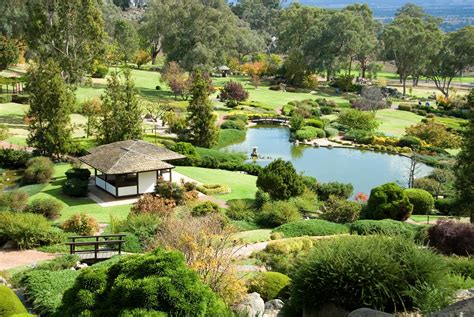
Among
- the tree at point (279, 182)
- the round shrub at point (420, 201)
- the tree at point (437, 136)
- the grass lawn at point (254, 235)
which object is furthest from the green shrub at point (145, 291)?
the tree at point (437, 136)

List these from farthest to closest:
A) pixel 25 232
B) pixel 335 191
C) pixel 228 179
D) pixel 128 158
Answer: pixel 228 179
pixel 335 191
pixel 128 158
pixel 25 232

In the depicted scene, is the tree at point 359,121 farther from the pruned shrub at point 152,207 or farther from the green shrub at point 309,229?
the pruned shrub at point 152,207

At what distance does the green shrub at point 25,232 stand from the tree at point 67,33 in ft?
97.1

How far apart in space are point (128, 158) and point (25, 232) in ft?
31.8

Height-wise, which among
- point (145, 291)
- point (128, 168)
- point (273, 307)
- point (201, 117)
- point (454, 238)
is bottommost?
point (454, 238)

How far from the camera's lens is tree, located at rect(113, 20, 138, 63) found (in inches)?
3406

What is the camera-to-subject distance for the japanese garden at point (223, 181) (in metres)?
12.6

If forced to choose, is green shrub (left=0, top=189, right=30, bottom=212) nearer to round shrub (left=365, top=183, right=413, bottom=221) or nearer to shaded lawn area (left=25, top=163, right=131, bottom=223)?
shaded lawn area (left=25, top=163, right=131, bottom=223)

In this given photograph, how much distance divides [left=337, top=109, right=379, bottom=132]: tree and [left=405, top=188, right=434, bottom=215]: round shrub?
81.0 feet

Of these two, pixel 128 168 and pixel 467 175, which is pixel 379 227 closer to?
pixel 467 175

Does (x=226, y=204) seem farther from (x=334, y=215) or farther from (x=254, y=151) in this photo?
(x=254, y=151)

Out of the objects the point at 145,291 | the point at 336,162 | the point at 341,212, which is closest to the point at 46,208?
the point at 341,212

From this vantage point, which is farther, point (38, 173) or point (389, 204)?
point (38, 173)

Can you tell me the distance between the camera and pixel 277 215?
1104 inches
